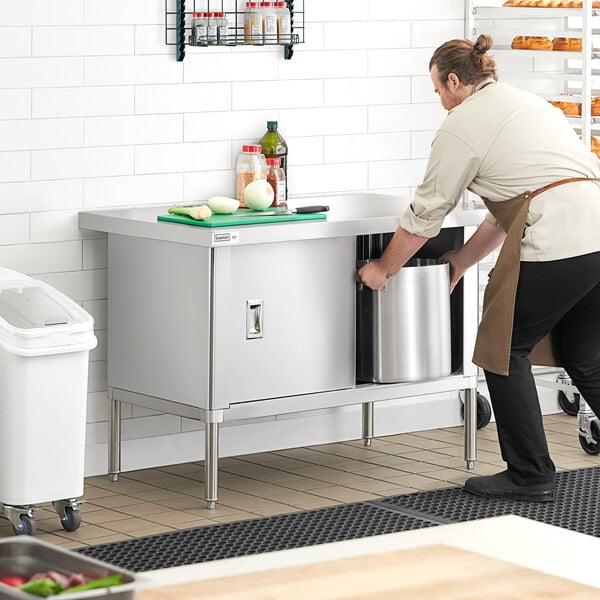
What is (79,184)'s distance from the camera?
16.9ft

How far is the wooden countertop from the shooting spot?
1.75m

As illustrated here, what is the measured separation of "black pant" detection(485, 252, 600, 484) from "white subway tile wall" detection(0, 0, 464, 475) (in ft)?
4.40

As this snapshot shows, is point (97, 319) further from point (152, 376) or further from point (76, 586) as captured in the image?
point (76, 586)

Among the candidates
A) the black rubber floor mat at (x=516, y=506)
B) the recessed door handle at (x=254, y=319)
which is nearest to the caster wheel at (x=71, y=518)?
the recessed door handle at (x=254, y=319)

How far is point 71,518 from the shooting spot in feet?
14.9

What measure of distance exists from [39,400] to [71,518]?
434 mm

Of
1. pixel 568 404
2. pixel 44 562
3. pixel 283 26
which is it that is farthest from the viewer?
pixel 568 404

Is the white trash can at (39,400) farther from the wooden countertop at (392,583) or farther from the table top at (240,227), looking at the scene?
the wooden countertop at (392,583)

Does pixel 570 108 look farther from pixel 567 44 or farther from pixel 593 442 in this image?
pixel 593 442

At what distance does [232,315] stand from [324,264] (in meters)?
0.43

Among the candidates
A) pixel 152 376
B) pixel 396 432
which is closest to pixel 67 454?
pixel 152 376

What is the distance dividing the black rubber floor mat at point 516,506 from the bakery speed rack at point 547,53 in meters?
1.59

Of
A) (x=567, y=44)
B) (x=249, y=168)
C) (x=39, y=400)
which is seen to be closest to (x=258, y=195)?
(x=249, y=168)

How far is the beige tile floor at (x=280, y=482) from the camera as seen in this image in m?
4.71
